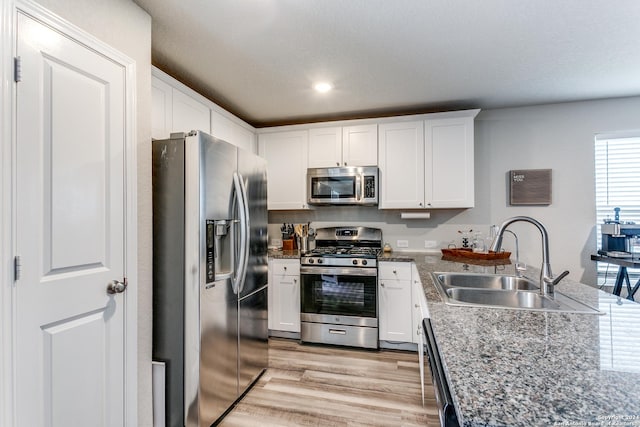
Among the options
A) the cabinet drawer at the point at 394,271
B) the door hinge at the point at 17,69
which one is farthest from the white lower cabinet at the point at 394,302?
the door hinge at the point at 17,69

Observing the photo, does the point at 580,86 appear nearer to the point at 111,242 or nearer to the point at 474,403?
the point at 474,403

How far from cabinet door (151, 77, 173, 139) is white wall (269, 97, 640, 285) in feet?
8.81

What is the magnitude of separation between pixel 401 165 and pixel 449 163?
48 centimetres

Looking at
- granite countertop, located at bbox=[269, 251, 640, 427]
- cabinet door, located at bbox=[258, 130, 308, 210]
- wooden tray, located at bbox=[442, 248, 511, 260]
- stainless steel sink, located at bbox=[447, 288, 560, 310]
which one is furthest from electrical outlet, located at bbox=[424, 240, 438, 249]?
granite countertop, located at bbox=[269, 251, 640, 427]

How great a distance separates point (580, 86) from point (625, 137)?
86 centimetres

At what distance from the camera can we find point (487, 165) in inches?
134

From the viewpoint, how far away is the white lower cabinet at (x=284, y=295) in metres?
3.26

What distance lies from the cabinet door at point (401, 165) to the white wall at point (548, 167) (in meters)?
0.43

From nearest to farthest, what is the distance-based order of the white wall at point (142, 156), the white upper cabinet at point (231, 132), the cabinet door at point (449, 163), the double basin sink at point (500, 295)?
1. the double basin sink at point (500, 295)
2. the white wall at point (142, 156)
3. the white upper cabinet at point (231, 132)
4. the cabinet door at point (449, 163)

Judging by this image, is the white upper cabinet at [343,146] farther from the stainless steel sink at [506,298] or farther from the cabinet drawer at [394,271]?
the stainless steel sink at [506,298]

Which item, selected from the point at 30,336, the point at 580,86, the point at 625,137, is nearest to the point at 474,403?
the point at 30,336

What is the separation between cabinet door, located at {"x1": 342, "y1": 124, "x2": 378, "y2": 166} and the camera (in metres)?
3.40

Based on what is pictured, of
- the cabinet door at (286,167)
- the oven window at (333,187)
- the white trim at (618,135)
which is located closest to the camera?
the white trim at (618,135)

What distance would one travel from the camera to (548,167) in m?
3.24
